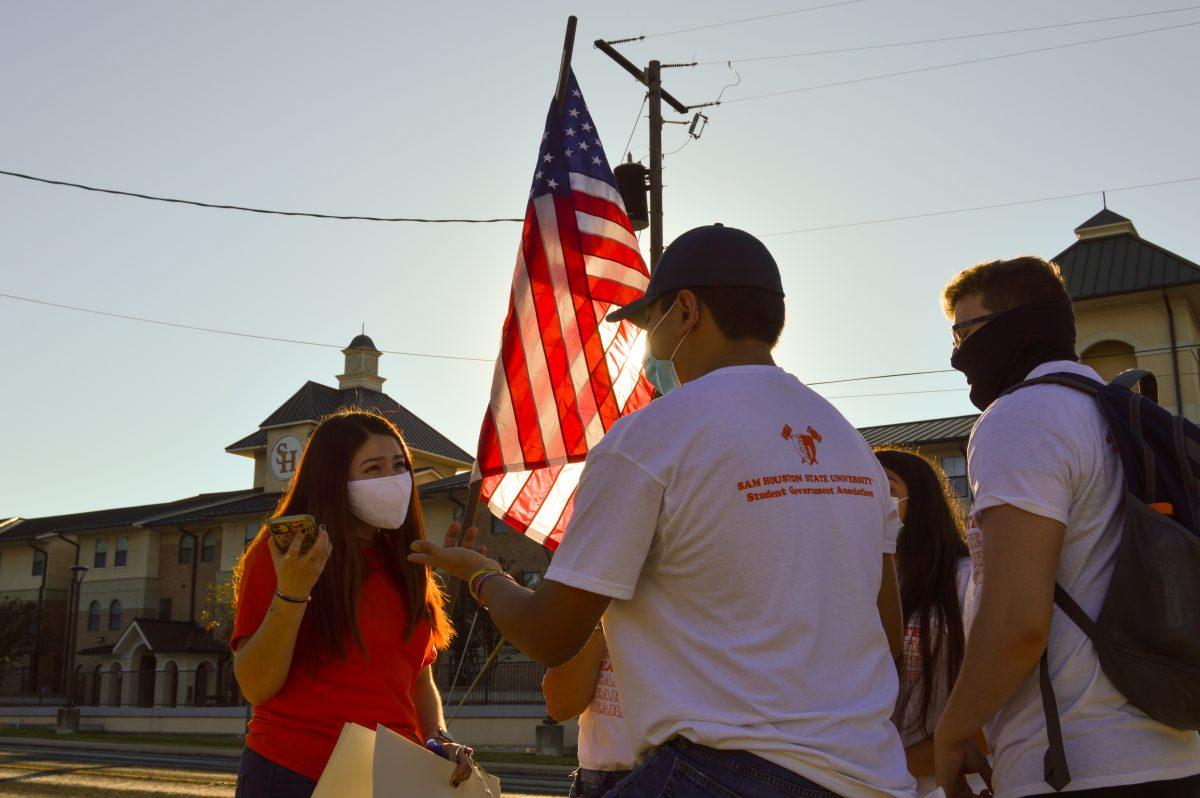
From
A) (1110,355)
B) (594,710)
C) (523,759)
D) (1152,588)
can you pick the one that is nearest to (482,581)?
(594,710)

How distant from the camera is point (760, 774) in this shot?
2201 millimetres

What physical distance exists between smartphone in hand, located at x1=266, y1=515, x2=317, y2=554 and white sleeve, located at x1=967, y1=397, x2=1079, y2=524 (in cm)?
198

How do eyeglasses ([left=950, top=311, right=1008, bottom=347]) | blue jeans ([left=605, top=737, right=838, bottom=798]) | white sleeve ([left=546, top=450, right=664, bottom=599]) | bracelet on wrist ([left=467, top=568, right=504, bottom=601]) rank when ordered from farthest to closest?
eyeglasses ([left=950, top=311, right=1008, bottom=347]) < bracelet on wrist ([left=467, top=568, right=504, bottom=601]) < white sleeve ([left=546, top=450, right=664, bottom=599]) < blue jeans ([left=605, top=737, right=838, bottom=798])

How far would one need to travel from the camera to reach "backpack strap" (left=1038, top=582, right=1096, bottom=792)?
278cm

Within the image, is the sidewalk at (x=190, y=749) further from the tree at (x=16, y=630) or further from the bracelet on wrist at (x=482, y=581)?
the bracelet on wrist at (x=482, y=581)

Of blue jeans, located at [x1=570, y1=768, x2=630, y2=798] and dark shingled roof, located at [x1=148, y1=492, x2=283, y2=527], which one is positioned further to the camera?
dark shingled roof, located at [x1=148, y1=492, x2=283, y2=527]

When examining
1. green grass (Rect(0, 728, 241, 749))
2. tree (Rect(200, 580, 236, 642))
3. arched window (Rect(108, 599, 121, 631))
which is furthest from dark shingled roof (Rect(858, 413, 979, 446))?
arched window (Rect(108, 599, 121, 631))

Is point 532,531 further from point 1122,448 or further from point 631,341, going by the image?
point 1122,448

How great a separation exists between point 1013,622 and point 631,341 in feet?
12.3

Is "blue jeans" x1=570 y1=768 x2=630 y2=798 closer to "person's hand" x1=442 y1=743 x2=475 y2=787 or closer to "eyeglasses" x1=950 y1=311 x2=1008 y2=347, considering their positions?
"person's hand" x1=442 y1=743 x2=475 y2=787

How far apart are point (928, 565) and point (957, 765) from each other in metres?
1.22

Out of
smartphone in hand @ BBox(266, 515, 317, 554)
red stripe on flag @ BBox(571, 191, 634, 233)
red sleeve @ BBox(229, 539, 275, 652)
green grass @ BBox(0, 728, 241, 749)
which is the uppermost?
red stripe on flag @ BBox(571, 191, 634, 233)

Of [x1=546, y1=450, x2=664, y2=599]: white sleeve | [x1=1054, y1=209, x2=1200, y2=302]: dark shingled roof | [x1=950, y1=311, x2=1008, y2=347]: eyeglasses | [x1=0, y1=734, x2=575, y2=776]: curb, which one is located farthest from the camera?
[x1=1054, y1=209, x2=1200, y2=302]: dark shingled roof

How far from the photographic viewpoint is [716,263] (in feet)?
8.78
